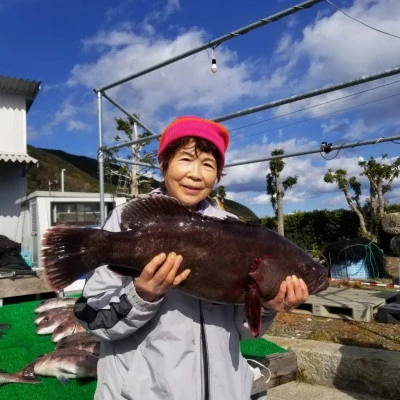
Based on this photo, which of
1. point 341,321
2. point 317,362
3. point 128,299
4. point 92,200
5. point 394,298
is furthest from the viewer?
point 92,200

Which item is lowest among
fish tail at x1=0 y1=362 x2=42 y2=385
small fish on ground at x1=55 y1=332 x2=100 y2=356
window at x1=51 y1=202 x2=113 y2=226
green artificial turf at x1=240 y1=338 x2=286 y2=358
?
green artificial turf at x1=240 y1=338 x2=286 y2=358

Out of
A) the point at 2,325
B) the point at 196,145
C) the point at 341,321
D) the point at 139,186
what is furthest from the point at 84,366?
the point at 139,186

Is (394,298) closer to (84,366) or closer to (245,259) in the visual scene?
(84,366)

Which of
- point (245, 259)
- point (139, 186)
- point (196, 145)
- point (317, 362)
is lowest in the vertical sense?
point (317, 362)

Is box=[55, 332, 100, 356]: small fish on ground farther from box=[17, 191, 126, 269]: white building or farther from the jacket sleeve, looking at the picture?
box=[17, 191, 126, 269]: white building

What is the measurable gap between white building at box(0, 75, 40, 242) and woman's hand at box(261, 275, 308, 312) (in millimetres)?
13115

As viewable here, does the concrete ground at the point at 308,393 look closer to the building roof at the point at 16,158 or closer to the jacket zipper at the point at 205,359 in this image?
the jacket zipper at the point at 205,359

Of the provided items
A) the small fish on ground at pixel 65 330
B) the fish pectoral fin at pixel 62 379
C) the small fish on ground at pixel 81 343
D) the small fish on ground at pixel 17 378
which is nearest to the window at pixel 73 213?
the small fish on ground at pixel 65 330

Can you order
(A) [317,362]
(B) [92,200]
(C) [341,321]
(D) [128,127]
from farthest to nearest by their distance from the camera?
(D) [128,127]
(B) [92,200]
(C) [341,321]
(A) [317,362]

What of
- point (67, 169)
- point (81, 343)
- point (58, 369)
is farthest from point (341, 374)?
point (67, 169)

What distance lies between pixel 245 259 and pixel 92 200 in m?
11.9

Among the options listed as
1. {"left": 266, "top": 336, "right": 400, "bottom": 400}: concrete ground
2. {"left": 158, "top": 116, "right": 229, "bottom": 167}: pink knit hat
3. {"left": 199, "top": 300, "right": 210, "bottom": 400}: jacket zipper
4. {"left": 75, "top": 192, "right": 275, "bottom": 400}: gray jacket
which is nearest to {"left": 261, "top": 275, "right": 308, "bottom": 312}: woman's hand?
{"left": 75, "top": 192, "right": 275, "bottom": 400}: gray jacket

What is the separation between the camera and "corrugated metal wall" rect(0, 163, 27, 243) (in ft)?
45.8

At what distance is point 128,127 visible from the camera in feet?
93.4
